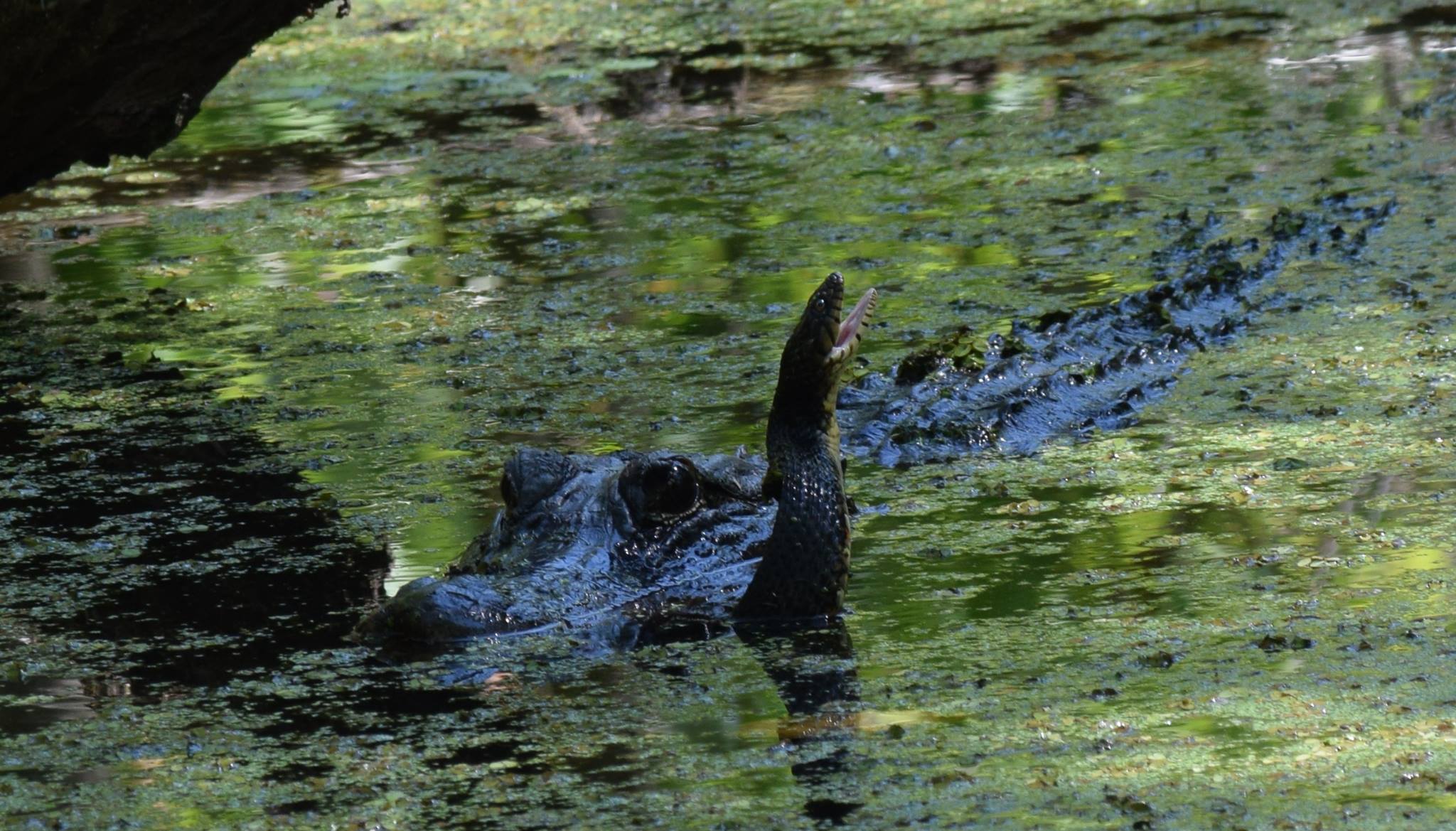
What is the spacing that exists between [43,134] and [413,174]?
2741mm

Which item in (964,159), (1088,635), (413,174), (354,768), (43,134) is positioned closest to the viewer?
(354,768)

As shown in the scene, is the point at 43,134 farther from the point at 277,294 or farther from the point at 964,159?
the point at 964,159

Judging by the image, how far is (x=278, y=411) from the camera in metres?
5.88

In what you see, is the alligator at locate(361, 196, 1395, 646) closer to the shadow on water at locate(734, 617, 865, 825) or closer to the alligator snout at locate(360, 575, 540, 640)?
the alligator snout at locate(360, 575, 540, 640)

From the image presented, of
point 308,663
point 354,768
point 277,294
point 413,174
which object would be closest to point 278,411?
point 277,294

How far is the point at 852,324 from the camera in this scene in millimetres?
4266

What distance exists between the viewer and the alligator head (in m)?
3.86

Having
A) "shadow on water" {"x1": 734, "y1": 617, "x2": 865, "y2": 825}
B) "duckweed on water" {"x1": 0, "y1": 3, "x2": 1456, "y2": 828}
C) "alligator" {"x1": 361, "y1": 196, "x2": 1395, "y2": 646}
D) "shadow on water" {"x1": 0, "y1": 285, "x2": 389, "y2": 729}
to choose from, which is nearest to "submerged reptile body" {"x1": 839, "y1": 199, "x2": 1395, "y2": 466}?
"duckweed on water" {"x1": 0, "y1": 3, "x2": 1456, "y2": 828}

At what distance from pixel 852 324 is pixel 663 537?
601 millimetres

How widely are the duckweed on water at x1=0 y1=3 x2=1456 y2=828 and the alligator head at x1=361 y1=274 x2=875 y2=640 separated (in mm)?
99

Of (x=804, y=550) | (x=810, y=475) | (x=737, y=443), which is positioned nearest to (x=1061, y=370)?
(x=737, y=443)

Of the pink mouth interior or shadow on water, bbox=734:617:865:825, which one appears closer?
shadow on water, bbox=734:617:865:825

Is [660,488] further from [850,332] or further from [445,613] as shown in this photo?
[445,613]

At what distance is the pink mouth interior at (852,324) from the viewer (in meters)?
4.24
